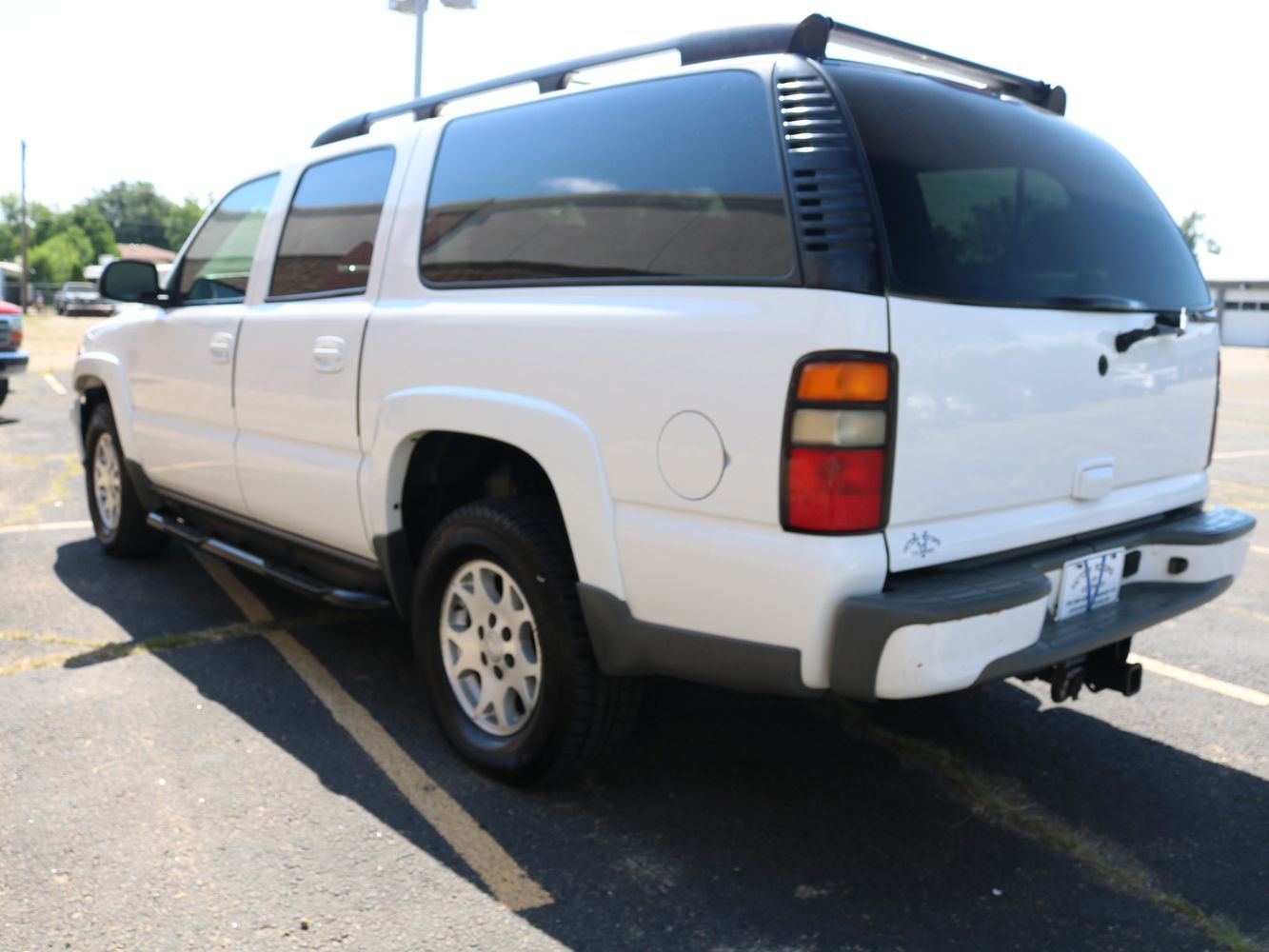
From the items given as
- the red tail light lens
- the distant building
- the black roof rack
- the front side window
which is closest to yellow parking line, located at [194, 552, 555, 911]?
the red tail light lens

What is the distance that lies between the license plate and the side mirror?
4018 millimetres

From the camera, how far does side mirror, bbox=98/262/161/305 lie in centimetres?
504

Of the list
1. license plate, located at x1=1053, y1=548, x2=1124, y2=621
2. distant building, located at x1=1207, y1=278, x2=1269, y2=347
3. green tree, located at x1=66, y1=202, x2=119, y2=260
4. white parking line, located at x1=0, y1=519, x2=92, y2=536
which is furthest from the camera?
green tree, located at x1=66, y1=202, x2=119, y2=260

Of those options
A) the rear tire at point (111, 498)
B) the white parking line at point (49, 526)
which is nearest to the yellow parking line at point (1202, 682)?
the rear tire at point (111, 498)

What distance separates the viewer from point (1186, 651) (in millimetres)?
4859

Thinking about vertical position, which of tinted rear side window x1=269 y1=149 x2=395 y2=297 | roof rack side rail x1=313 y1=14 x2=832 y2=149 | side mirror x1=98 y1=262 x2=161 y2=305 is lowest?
side mirror x1=98 y1=262 x2=161 y2=305

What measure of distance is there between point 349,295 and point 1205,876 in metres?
3.13

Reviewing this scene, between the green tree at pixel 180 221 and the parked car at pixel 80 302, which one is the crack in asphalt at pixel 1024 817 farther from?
the green tree at pixel 180 221

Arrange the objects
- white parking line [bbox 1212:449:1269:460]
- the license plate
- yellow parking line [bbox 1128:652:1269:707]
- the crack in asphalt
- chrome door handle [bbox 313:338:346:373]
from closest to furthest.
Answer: the crack in asphalt, the license plate, chrome door handle [bbox 313:338:346:373], yellow parking line [bbox 1128:652:1269:707], white parking line [bbox 1212:449:1269:460]

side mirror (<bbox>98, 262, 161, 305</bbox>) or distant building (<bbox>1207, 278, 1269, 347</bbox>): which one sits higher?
distant building (<bbox>1207, 278, 1269, 347</bbox>)

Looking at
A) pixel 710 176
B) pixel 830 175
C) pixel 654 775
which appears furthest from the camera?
pixel 654 775

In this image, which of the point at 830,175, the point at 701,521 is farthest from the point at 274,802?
the point at 830,175

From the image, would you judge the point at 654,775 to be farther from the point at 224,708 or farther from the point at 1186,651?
the point at 1186,651

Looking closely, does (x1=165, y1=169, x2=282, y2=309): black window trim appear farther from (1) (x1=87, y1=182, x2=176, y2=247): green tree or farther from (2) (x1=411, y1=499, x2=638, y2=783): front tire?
(1) (x1=87, y1=182, x2=176, y2=247): green tree
